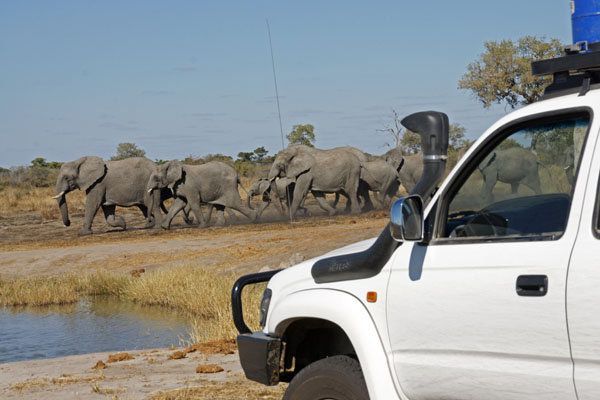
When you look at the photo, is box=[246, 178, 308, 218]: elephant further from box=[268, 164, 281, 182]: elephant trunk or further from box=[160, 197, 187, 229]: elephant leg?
box=[160, 197, 187, 229]: elephant leg

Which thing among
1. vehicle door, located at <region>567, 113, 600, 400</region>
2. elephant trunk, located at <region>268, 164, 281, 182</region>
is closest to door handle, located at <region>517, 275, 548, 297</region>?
vehicle door, located at <region>567, 113, 600, 400</region>

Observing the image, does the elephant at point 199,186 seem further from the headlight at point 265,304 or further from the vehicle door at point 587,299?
the vehicle door at point 587,299

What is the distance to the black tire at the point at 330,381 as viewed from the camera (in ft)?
18.9

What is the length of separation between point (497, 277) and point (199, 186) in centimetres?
2985

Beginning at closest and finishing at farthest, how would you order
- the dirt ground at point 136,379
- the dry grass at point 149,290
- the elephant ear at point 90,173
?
the dirt ground at point 136,379 < the dry grass at point 149,290 < the elephant ear at point 90,173

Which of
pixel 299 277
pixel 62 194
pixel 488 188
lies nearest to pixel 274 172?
pixel 62 194

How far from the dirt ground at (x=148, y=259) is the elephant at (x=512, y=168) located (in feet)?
13.5

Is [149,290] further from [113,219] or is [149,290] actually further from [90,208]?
[113,219]

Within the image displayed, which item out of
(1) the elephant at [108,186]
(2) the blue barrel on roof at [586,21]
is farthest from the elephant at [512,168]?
(1) the elephant at [108,186]

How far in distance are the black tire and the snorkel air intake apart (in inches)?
18.3

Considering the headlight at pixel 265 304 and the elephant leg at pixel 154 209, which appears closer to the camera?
the headlight at pixel 265 304

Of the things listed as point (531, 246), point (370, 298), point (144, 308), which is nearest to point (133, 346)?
point (144, 308)

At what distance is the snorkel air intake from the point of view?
5594 millimetres

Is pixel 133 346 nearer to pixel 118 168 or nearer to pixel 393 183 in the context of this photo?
pixel 118 168
